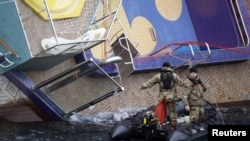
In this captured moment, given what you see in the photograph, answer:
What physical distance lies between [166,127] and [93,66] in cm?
188

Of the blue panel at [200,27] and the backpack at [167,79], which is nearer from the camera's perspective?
the backpack at [167,79]

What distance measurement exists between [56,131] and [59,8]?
2.53 meters

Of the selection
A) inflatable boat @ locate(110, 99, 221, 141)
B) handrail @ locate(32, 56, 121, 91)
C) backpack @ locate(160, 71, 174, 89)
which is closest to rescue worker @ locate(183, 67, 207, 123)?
inflatable boat @ locate(110, 99, 221, 141)

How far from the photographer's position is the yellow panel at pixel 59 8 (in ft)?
36.1

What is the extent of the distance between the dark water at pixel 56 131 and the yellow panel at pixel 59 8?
93.3 inches

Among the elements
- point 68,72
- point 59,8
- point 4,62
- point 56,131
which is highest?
point 59,8

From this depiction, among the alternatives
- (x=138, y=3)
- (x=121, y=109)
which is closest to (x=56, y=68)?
(x=121, y=109)

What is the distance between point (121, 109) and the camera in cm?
1466

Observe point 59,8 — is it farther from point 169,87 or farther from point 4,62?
point 169,87

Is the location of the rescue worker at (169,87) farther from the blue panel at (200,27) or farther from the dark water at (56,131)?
the blue panel at (200,27)

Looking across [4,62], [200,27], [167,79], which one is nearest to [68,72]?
[4,62]

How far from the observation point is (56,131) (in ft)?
40.1

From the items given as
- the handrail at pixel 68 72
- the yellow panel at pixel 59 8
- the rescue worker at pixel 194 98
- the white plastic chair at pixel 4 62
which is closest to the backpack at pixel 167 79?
the rescue worker at pixel 194 98

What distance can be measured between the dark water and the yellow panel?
2370 mm
